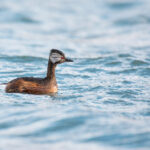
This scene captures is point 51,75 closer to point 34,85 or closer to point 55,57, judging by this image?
point 55,57

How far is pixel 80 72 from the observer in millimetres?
16828

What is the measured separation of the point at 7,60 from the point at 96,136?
922 centimetres

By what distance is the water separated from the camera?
33.4 feet

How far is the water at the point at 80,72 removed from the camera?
33.4 ft

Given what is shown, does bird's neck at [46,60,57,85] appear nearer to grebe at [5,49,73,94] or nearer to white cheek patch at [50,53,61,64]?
grebe at [5,49,73,94]

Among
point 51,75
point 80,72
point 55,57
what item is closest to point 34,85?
point 51,75

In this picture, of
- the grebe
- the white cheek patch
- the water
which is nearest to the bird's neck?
the grebe

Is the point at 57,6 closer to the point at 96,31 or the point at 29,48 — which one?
the point at 96,31

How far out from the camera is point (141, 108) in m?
11.9

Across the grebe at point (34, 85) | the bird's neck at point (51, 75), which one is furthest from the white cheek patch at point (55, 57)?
the bird's neck at point (51, 75)

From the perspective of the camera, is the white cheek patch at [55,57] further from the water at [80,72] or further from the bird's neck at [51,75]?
the water at [80,72]

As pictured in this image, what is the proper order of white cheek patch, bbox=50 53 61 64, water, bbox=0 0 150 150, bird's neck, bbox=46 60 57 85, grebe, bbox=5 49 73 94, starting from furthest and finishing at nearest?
white cheek patch, bbox=50 53 61 64, bird's neck, bbox=46 60 57 85, grebe, bbox=5 49 73 94, water, bbox=0 0 150 150

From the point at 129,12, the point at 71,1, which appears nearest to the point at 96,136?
the point at 129,12

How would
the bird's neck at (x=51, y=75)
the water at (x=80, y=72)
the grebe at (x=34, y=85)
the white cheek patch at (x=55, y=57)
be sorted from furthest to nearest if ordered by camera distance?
the white cheek patch at (x=55, y=57) → the bird's neck at (x=51, y=75) → the grebe at (x=34, y=85) → the water at (x=80, y=72)
